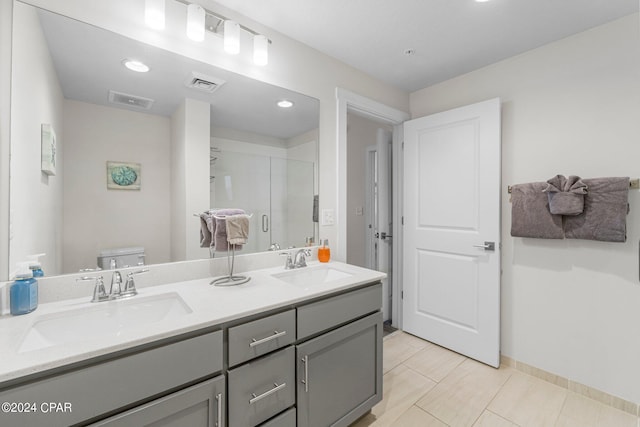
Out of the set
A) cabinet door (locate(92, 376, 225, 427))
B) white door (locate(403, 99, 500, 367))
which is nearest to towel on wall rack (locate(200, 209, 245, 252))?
cabinet door (locate(92, 376, 225, 427))

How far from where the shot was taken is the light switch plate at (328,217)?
6.82 feet

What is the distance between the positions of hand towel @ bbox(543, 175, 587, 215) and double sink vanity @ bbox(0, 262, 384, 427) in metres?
1.26

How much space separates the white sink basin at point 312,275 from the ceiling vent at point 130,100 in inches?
43.3

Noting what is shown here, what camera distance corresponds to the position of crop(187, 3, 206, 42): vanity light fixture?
1.42 m

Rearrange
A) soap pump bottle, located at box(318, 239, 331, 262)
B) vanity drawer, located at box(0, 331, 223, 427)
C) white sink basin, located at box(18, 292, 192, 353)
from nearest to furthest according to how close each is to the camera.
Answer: vanity drawer, located at box(0, 331, 223, 427)
white sink basin, located at box(18, 292, 192, 353)
soap pump bottle, located at box(318, 239, 331, 262)

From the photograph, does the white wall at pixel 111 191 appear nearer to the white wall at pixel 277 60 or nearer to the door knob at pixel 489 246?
the white wall at pixel 277 60

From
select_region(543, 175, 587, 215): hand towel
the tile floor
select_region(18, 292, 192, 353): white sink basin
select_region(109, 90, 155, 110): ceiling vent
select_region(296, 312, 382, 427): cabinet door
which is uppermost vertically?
select_region(109, 90, 155, 110): ceiling vent

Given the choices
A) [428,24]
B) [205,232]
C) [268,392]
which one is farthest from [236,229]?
[428,24]

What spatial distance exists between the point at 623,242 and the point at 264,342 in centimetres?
Answer: 214

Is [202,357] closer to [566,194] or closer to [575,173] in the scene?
[566,194]

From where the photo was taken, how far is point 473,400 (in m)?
1.80

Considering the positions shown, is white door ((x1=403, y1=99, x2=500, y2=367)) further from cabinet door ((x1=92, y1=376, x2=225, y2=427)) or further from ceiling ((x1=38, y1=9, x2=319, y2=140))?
cabinet door ((x1=92, y1=376, x2=225, y2=427))

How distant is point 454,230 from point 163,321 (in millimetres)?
2195

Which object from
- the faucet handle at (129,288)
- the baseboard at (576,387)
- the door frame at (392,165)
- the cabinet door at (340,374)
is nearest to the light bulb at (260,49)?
the door frame at (392,165)
